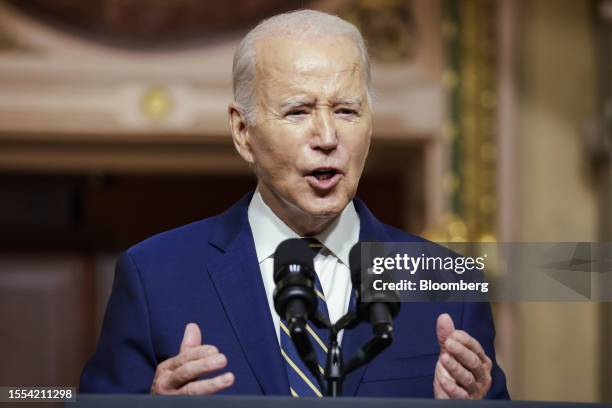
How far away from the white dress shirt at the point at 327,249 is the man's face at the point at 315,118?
86 mm

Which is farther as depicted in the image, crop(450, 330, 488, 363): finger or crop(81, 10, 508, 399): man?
crop(81, 10, 508, 399): man

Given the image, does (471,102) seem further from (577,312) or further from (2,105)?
(2,105)

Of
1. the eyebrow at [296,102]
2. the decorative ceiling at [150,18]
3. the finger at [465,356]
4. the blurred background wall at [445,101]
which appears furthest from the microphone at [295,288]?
the decorative ceiling at [150,18]

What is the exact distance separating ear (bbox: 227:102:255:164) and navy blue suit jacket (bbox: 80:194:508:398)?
12 cm

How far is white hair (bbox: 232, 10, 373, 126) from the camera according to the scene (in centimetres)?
173

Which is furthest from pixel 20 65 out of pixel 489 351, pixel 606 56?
pixel 489 351

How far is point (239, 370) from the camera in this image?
1.68 meters

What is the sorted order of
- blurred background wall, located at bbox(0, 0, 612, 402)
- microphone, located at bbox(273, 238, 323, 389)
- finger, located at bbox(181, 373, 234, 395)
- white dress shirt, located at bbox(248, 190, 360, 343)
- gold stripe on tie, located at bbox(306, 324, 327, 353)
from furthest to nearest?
1. blurred background wall, located at bbox(0, 0, 612, 402)
2. white dress shirt, located at bbox(248, 190, 360, 343)
3. gold stripe on tie, located at bbox(306, 324, 327, 353)
4. finger, located at bbox(181, 373, 234, 395)
5. microphone, located at bbox(273, 238, 323, 389)

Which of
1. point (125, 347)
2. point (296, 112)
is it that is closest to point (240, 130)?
point (296, 112)

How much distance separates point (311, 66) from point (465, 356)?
19.6 inches

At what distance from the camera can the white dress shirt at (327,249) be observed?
177cm

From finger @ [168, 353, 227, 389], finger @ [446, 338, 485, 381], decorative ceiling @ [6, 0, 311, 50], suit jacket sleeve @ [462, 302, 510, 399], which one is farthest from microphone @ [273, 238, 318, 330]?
decorative ceiling @ [6, 0, 311, 50]

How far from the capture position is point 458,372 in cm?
156

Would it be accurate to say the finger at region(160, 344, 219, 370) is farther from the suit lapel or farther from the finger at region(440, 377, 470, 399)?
the finger at region(440, 377, 470, 399)
